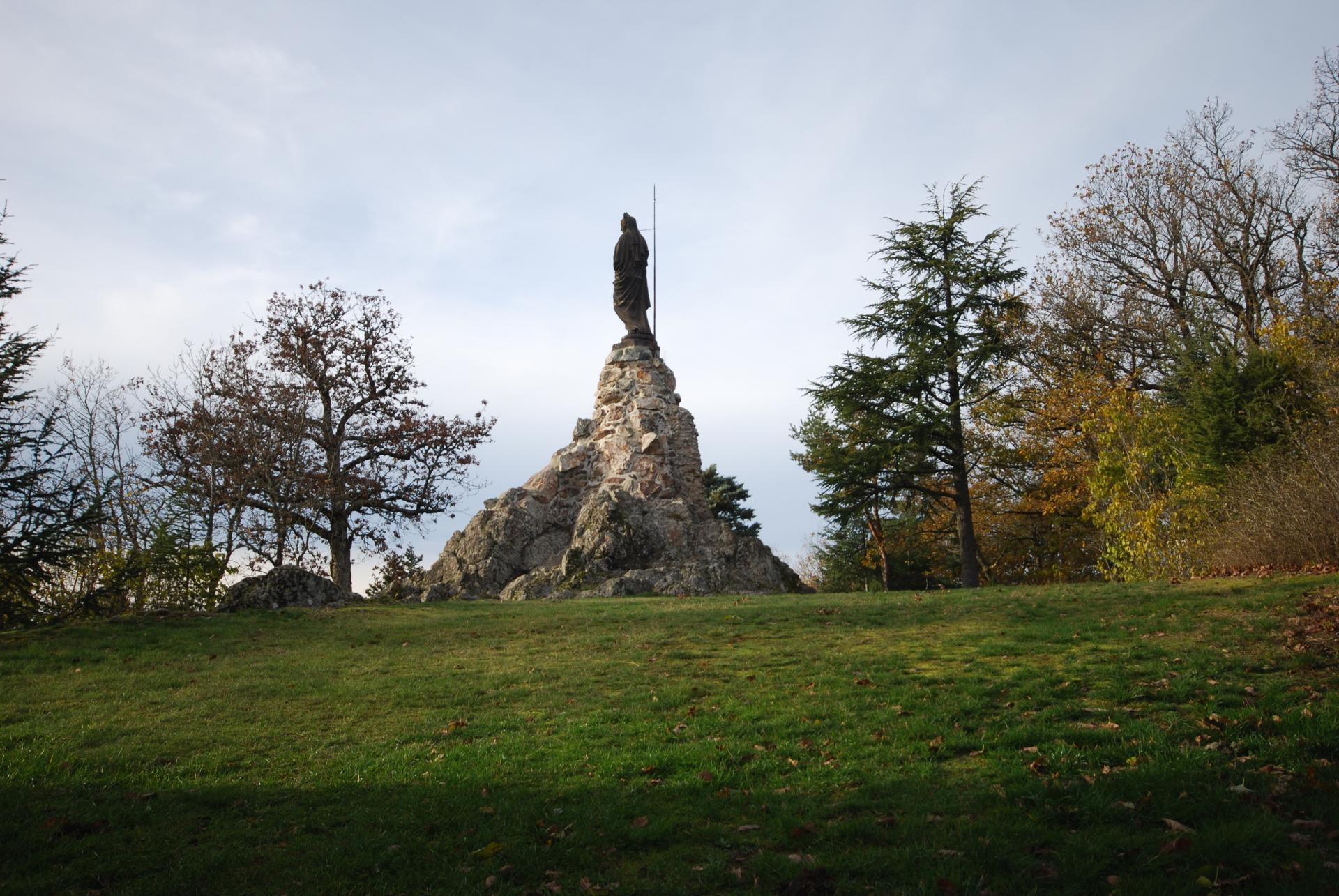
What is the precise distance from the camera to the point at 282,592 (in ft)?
58.2

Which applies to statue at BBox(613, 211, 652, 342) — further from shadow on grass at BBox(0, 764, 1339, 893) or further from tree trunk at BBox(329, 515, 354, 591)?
shadow on grass at BBox(0, 764, 1339, 893)

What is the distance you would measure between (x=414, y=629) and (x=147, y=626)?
4325mm

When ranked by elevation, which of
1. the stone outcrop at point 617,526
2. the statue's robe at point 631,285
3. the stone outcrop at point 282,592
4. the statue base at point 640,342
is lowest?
the stone outcrop at point 282,592

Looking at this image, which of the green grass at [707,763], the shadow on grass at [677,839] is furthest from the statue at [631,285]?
the shadow on grass at [677,839]

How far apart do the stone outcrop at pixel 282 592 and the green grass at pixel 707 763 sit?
15.0 feet

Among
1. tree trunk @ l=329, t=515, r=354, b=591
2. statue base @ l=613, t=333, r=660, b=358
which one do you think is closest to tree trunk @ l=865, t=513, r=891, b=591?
statue base @ l=613, t=333, r=660, b=358

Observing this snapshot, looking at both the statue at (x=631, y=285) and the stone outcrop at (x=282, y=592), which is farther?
the statue at (x=631, y=285)

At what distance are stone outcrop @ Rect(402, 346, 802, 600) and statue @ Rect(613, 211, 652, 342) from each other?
1.13m

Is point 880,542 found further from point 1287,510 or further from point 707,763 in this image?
point 707,763

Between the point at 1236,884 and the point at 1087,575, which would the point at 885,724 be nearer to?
the point at 1236,884

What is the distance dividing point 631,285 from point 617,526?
8.46m

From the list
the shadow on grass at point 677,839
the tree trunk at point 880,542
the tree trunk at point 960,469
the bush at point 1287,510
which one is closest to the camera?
the shadow on grass at point 677,839

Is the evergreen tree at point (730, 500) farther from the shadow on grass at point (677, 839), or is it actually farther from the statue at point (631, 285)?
the shadow on grass at point (677, 839)

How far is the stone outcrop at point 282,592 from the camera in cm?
1695
